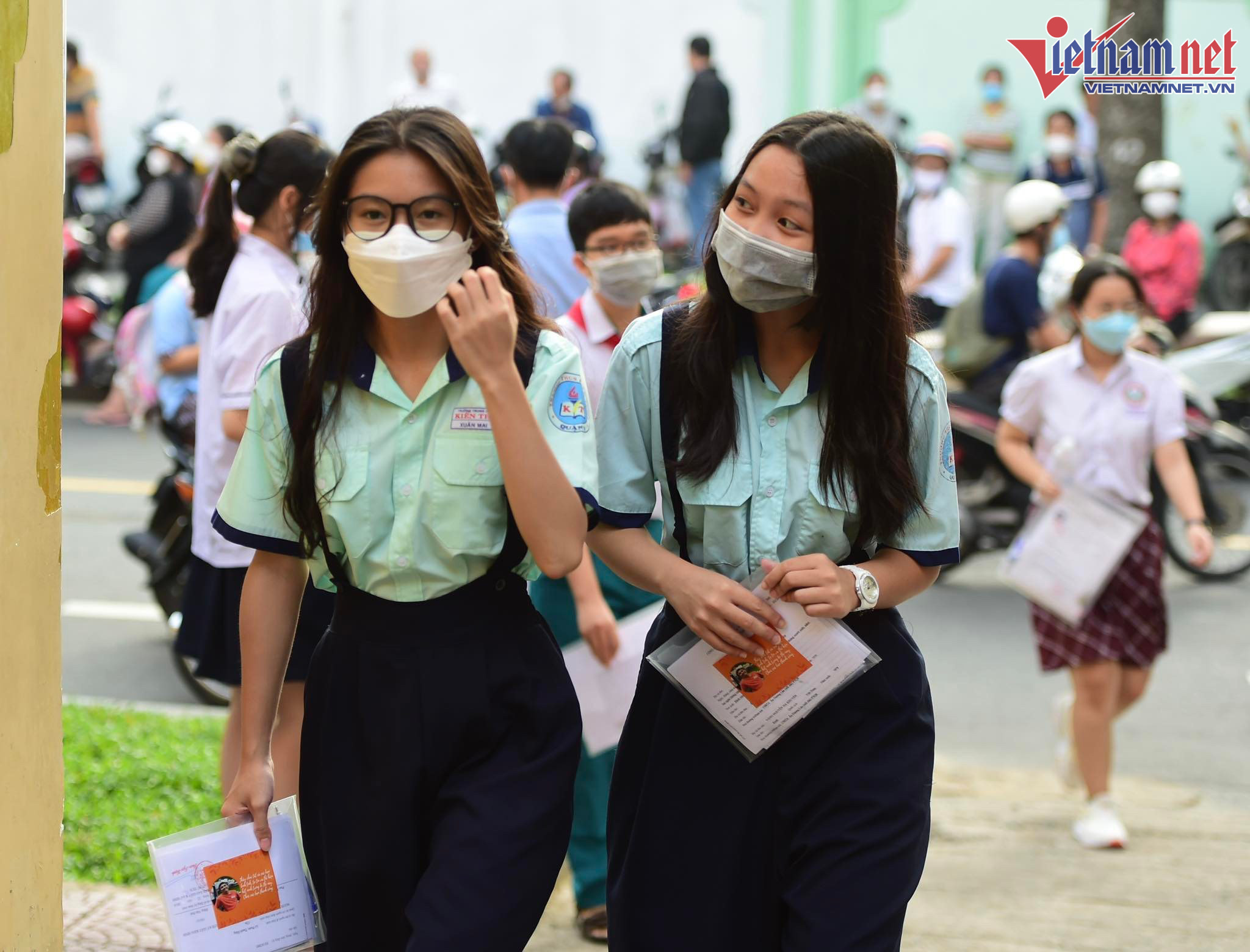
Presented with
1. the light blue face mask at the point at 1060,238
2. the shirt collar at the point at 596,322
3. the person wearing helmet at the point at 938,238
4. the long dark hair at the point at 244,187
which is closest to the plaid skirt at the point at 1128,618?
the shirt collar at the point at 596,322

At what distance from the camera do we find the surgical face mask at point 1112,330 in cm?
484

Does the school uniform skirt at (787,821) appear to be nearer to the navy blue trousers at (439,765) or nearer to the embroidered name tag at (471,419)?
the navy blue trousers at (439,765)

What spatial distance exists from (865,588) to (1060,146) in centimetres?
1142

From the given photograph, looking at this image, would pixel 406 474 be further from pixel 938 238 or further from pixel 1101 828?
pixel 938 238

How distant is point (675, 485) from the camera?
2.57 m

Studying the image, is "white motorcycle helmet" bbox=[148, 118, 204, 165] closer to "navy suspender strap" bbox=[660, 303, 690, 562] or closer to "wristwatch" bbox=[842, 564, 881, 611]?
"navy suspender strap" bbox=[660, 303, 690, 562]

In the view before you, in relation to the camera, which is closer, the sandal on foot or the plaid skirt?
the sandal on foot

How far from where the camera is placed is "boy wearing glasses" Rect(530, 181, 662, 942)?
3.92 meters

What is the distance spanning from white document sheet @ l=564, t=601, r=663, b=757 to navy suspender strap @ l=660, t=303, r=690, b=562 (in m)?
0.98

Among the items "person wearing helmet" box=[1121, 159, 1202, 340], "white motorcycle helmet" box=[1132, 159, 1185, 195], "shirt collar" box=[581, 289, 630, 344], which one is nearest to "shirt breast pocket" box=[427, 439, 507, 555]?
"shirt collar" box=[581, 289, 630, 344]

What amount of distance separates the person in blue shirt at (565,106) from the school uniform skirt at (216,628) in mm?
12541

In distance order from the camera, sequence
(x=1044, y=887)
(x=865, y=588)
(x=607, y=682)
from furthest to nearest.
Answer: (x=1044, y=887) → (x=607, y=682) → (x=865, y=588)

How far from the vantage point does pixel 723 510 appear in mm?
2504

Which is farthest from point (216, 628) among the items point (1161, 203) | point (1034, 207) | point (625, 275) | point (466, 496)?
point (1161, 203)
